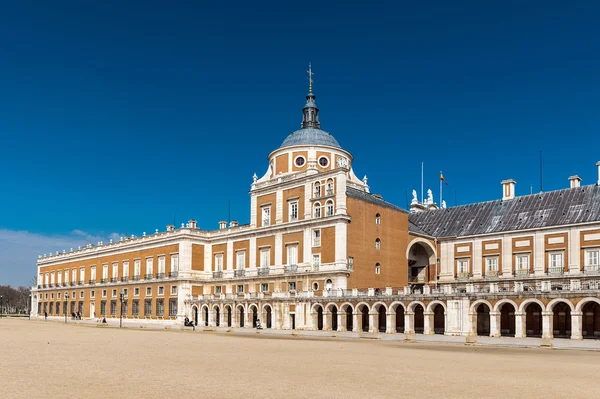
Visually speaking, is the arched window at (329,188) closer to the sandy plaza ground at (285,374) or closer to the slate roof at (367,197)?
the slate roof at (367,197)

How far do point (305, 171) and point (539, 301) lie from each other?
1117 inches

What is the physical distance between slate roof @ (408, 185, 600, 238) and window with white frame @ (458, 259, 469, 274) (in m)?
2.70

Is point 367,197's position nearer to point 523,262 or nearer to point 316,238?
point 316,238

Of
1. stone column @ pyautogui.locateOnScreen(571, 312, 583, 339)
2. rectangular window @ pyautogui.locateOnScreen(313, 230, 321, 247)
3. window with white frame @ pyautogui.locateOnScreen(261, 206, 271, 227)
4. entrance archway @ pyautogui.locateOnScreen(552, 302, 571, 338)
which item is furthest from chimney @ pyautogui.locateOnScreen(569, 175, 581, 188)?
window with white frame @ pyautogui.locateOnScreen(261, 206, 271, 227)

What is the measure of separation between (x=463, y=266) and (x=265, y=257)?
20619 millimetres

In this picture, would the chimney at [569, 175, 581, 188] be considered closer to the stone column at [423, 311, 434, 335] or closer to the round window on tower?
the stone column at [423, 311, 434, 335]

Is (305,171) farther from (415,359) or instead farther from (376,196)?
(415,359)

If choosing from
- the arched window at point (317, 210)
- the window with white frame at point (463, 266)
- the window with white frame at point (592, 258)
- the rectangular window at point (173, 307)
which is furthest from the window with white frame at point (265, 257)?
the window with white frame at point (592, 258)

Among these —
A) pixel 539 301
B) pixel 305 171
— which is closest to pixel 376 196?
pixel 305 171

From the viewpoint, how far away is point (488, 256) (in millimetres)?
61594

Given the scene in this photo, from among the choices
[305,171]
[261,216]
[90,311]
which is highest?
[305,171]

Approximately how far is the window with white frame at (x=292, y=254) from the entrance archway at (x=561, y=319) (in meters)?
24.8

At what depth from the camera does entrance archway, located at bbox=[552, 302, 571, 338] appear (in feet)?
159

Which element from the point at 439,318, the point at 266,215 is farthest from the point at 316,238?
the point at 439,318
